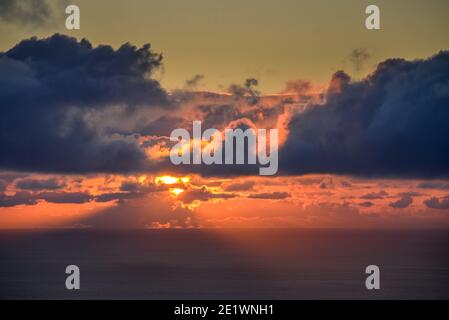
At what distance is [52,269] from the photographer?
131750mm

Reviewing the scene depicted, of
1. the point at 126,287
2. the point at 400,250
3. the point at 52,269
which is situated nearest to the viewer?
the point at 126,287

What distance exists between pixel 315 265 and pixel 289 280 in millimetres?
25930

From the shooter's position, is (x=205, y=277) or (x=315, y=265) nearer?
(x=205, y=277)

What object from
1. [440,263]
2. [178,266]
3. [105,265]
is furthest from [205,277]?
[440,263]

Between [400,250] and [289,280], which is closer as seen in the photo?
[289,280]

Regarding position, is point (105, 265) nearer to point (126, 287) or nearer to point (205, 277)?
point (205, 277)
